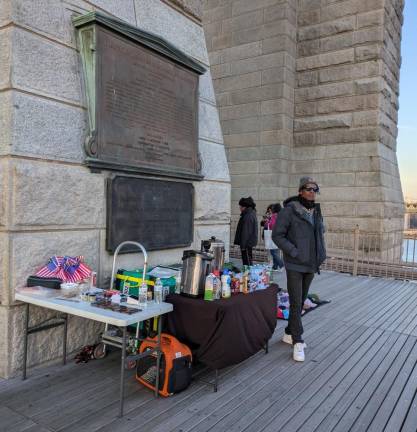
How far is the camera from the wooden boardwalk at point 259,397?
9.91 ft

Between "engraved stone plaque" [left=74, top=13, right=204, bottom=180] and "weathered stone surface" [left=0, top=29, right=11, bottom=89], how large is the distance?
0.78m

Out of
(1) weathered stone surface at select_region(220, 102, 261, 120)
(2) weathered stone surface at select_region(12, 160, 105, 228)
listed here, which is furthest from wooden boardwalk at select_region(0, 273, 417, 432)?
(1) weathered stone surface at select_region(220, 102, 261, 120)

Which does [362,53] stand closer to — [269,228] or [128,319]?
[269,228]

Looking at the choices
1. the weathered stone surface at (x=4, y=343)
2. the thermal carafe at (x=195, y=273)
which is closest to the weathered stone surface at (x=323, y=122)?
the thermal carafe at (x=195, y=273)

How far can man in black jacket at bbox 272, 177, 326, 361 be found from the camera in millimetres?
4359

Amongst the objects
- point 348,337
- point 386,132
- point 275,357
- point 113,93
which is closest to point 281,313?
point 348,337

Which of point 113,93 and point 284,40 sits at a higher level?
point 284,40

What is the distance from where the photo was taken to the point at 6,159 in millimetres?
3641

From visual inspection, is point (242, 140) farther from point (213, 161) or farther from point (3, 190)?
point (3, 190)

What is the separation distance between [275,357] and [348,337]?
1276mm

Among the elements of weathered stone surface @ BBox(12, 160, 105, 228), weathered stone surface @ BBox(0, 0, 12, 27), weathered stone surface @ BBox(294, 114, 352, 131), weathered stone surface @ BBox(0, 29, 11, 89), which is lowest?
weathered stone surface @ BBox(12, 160, 105, 228)

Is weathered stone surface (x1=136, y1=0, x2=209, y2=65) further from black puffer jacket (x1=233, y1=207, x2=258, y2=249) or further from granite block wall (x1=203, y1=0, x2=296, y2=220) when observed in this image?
granite block wall (x1=203, y1=0, x2=296, y2=220)

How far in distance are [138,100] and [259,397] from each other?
3468mm

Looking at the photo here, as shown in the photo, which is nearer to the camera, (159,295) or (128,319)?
(128,319)
